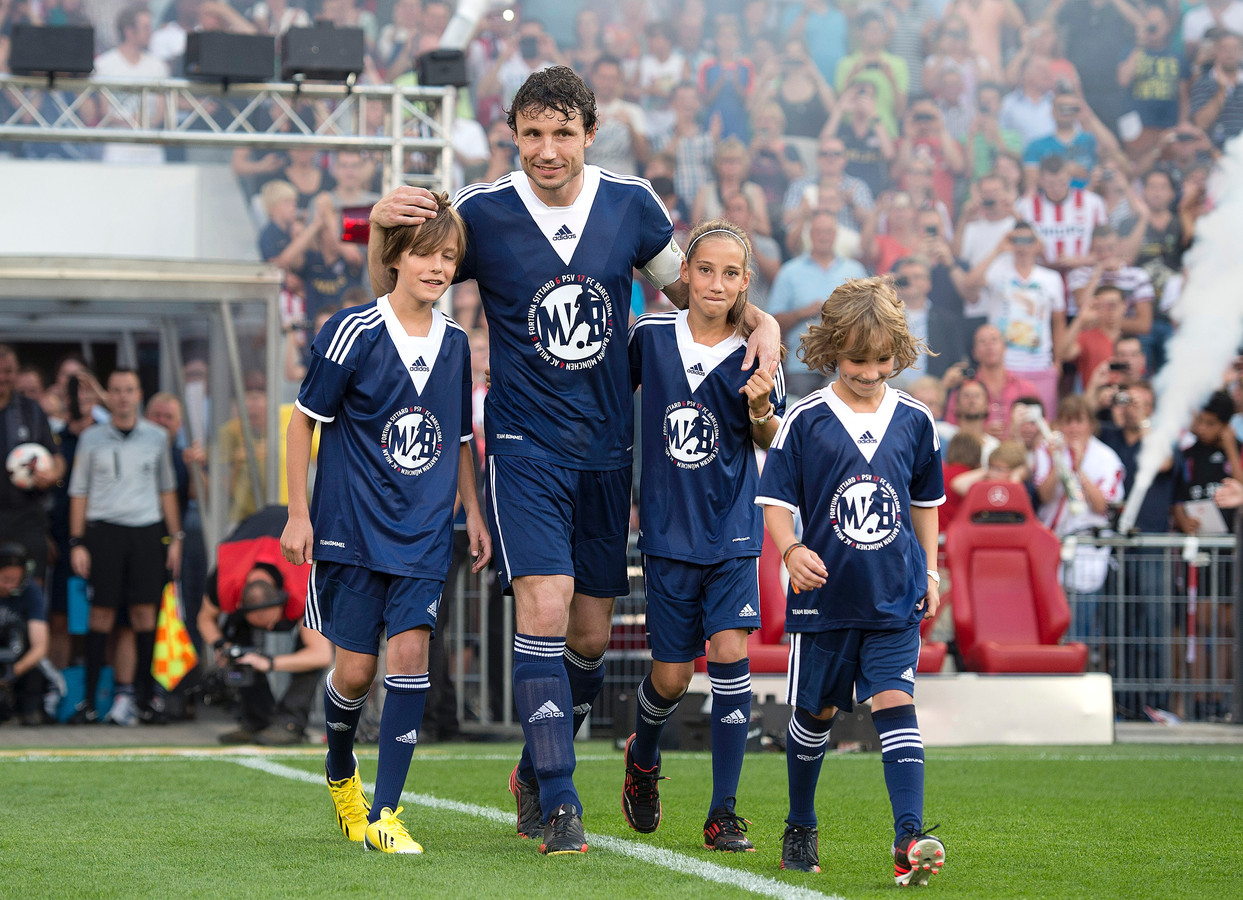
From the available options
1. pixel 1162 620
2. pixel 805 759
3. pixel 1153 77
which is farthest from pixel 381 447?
pixel 1153 77

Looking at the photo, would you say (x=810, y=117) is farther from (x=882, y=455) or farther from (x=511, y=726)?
(x=882, y=455)

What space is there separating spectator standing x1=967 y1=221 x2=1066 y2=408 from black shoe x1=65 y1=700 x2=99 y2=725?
806cm

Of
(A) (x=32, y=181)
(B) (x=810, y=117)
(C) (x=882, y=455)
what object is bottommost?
(C) (x=882, y=455)

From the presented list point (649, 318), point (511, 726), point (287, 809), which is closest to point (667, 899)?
point (649, 318)

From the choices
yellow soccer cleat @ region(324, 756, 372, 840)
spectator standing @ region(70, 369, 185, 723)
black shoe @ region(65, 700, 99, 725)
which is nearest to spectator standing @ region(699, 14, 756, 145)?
spectator standing @ region(70, 369, 185, 723)

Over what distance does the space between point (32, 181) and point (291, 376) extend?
258 cm

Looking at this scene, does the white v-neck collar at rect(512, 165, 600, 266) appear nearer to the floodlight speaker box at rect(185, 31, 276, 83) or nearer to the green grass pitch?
the green grass pitch

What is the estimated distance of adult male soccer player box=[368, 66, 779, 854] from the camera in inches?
170

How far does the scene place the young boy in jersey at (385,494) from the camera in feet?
14.1

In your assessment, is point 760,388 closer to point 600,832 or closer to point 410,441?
point 410,441

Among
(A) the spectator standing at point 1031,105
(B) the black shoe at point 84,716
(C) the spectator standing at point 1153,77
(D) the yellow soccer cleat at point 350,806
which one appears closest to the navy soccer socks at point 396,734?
(D) the yellow soccer cleat at point 350,806

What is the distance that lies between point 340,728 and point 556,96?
6.60 ft

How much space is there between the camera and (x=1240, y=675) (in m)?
9.55

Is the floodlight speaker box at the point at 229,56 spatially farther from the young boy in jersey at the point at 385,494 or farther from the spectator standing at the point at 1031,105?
the spectator standing at the point at 1031,105
